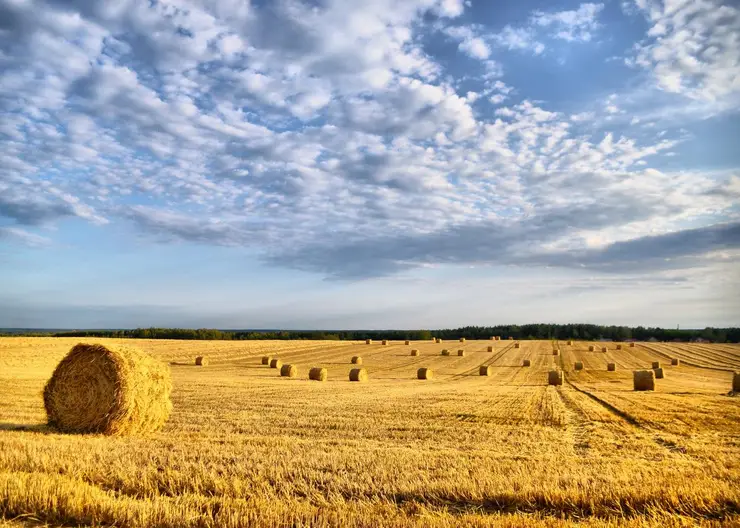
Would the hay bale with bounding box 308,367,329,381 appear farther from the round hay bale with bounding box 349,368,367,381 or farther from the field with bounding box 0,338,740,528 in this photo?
the field with bounding box 0,338,740,528

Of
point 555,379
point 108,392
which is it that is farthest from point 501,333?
point 108,392

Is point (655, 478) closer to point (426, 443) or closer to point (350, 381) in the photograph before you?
point (426, 443)

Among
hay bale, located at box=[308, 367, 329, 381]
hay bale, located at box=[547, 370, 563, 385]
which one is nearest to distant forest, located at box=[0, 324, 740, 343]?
hay bale, located at box=[308, 367, 329, 381]

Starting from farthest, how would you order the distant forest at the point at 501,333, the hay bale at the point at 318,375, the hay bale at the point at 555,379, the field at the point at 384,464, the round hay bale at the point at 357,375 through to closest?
the distant forest at the point at 501,333 < the round hay bale at the point at 357,375 < the hay bale at the point at 318,375 < the hay bale at the point at 555,379 < the field at the point at 384,464

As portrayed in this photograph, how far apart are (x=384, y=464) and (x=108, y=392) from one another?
728 centimetres

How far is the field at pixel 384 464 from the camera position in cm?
523

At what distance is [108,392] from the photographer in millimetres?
11758

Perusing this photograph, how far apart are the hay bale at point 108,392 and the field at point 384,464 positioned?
0.56 metres

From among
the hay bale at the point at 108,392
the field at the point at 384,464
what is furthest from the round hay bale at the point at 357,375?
the hay bale at the point at 108,392

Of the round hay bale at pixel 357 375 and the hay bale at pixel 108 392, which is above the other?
the hay bale at pixel 108 392

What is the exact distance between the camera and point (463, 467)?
7316 mm

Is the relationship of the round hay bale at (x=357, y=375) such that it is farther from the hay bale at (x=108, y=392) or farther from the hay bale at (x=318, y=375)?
the hay bale at (x=108, y=392)

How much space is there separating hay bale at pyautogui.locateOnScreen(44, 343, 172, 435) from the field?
0.56 metres

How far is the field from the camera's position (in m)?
5.23
